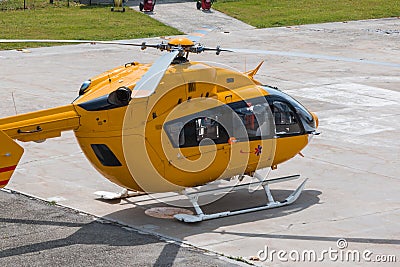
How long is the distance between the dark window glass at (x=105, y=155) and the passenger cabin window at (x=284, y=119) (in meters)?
3.27

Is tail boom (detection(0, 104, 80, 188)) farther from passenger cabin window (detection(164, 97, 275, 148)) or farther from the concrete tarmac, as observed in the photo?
the concrete tarmac

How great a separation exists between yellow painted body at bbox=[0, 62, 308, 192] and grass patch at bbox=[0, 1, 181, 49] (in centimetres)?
1983

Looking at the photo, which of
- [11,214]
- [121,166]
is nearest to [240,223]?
[121,166]

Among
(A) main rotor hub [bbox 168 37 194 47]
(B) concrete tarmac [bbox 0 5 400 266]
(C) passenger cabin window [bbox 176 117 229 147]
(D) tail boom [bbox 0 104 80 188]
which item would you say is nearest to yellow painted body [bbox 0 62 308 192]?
(D) tail boom [bbox 0 104 80 188]

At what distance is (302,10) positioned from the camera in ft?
144

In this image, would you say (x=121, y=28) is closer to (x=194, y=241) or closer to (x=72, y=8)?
(x=72, y=8)

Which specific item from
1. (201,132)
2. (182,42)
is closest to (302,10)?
(201,132)

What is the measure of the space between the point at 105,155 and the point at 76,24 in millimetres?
24479

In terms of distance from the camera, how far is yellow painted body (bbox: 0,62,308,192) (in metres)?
14.3

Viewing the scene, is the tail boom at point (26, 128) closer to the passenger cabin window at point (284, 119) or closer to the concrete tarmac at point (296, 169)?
the concrete tarmac at point (296, 169)

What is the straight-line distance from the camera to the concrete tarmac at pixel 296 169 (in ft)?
46.6

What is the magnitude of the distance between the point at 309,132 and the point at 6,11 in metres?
27.5

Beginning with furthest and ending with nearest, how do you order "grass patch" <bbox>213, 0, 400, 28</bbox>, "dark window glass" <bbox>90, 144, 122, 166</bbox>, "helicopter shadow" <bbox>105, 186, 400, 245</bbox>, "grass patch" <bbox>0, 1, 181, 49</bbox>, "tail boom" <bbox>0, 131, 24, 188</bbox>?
"grass patch" <bbox>213, 0, 400, 28</bbox> → "grass patch" <bbox>0, 1, 181, 49</bbox> → "dark window glass" <bbox>90, 144, 122, 166</bbox> → "helicopter shadow" <bbox>105, 186, 400, 245</bbox> → "tail boom" <bbox>0, 131, 24, 188</bbox>

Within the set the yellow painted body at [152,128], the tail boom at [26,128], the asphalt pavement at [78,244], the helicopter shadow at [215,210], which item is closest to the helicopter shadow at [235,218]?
the helicopter shadow at [215,210]
